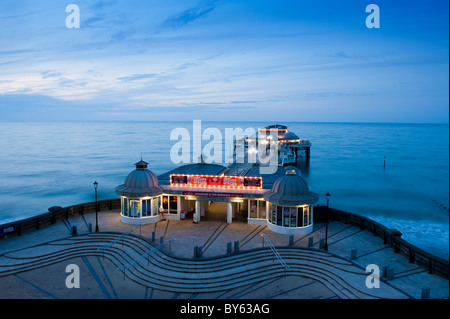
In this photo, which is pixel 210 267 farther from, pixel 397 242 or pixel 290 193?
pixel 397 242

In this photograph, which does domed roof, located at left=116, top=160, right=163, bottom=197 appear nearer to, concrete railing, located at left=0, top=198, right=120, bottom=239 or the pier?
the pier

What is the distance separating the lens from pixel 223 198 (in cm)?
3247

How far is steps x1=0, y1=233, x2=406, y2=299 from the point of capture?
2158cm

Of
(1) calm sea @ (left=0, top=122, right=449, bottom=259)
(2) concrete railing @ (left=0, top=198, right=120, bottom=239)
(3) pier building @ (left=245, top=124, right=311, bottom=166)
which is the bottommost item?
(1) calm sea @ (left=0, top=122, right=449, bottom=259)

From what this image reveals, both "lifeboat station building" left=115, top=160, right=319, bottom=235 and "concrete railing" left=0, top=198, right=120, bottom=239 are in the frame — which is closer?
"concrete railing" left=0, top=198, right=120, bottom=239

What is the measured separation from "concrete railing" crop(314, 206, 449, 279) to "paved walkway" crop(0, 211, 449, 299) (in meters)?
0.50

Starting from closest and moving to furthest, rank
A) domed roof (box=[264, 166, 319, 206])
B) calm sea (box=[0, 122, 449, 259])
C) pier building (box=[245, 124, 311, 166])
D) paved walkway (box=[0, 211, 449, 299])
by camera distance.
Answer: paved walkway (box=[0, 211, 449, 299]) < domed roof (box=[264, 166, 319, 206]) < calm sea (box=[0, 122, 449, 259]) < pier building (box=[245, 124, 311, 166])

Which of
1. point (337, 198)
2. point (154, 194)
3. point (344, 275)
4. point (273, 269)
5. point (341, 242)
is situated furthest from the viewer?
point (337, 198)

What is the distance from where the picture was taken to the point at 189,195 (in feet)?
108

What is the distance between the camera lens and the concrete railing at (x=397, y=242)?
21531 millimetres

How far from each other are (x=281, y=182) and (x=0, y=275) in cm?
2245

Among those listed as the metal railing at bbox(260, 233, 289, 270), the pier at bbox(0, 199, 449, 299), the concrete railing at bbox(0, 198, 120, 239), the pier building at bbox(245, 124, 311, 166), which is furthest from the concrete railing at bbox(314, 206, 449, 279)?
the pier building at bbox(245, 124, 311, 166)
